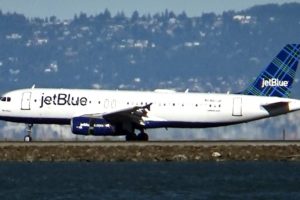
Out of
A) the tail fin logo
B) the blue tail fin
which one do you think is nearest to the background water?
the blue tail fin

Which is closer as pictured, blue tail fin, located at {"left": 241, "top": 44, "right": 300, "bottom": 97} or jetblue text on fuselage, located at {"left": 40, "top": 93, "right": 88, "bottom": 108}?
jetblue text on fuselage, located at {"left": 40, "top": 93, "right": 88, "bottom": 108}

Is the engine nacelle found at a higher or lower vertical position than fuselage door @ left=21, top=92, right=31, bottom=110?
lower

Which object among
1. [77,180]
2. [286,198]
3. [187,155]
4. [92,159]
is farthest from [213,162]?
[286,198]

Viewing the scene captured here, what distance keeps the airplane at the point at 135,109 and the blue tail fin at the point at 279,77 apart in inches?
60.0

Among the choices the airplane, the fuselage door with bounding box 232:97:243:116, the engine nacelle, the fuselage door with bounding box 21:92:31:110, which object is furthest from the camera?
the fuselage door with bounding box 232:97:243:116

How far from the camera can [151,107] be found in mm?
98938

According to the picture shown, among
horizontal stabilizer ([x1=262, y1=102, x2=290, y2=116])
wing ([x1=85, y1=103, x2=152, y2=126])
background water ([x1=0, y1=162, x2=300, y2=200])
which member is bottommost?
background water ([x1=0, y1=162, x2=300, y2=200])

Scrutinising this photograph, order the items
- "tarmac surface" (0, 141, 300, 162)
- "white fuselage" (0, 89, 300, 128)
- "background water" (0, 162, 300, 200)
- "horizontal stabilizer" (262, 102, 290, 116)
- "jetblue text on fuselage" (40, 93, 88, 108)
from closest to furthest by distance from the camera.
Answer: "background water" (0, 162, 300, 200), "tarmac surface" (0, 141, 300, 162), "jetblue text on fuselage" (40, 93, 88, 108), "white fuselage" (0, 89, 300, 128), "horizontal stabilizer" (262, 102, 290, 116)

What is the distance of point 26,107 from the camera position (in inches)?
3900

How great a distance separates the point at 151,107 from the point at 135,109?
2.12 metres

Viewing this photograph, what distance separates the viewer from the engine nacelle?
3804 inches

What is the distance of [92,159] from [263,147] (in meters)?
11.8

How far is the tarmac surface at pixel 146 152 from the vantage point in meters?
84.8

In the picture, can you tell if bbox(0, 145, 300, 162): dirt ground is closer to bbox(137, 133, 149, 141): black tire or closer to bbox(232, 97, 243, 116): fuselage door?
bbox(137, 133, 149, 141): black tire
